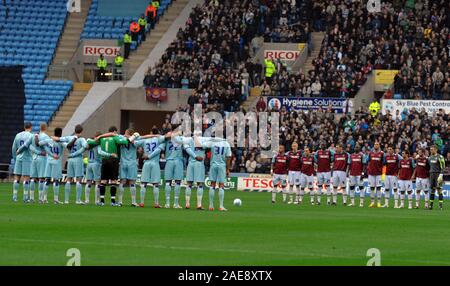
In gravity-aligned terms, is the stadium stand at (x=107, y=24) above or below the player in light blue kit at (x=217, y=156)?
above

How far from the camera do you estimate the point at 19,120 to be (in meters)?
68.6

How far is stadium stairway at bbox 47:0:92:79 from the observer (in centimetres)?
7212

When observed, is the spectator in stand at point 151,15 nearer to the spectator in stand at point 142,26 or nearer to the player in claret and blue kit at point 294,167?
the spectator in stand at point 142,26

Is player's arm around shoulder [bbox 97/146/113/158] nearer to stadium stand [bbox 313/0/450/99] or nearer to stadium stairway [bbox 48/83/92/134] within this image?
stadium stand [bbox 313/0/450/99]

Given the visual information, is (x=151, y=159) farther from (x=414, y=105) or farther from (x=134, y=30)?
(x=134, y=30)

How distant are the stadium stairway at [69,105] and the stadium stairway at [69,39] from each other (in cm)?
194

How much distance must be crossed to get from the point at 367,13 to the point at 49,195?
26281mm

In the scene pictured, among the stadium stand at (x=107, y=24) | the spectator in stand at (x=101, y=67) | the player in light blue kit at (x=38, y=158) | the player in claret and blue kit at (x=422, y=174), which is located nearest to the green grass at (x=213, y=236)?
the player in light blue kit at (x=38, y=158)

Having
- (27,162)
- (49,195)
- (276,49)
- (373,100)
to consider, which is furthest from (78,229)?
(276,49)

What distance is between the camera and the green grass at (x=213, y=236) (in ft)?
70.3

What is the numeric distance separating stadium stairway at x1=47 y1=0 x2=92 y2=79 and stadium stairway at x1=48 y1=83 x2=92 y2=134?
194 cm

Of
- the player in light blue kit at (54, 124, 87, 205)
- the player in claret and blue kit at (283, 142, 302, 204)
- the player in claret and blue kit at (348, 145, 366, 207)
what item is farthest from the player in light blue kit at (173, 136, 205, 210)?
the player in claret and blue kit at (348, 145, 366, 207)

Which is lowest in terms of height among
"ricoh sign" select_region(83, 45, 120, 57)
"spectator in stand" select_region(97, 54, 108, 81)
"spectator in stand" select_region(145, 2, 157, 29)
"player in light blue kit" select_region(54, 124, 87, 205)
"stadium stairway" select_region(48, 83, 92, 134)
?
"player in light blue kit" select_region(54, 124, 87, 205)

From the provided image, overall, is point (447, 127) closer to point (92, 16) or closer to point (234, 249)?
point (92, 16)
